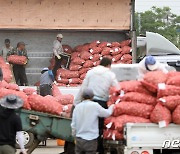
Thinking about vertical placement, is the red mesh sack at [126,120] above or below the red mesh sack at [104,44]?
below

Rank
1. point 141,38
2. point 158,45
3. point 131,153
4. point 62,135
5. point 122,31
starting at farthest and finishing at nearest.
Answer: point 122,31 → point 141,38 → point 158,45 → point 62,135 → point 131,153

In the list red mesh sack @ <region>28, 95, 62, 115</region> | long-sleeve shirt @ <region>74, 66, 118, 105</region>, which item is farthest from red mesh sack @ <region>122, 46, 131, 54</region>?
long-sleeve shirt @ <region>74, 66, 118, 105</region>

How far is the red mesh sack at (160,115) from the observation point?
11094 millimetres

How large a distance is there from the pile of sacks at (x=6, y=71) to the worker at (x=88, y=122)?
31.6ft

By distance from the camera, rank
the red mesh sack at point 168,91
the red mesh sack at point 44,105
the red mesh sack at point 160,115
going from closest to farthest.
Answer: the red mesh sack at point 160,115 < the red mesh sack at point 168,91 < the red mesh sack at point 44,105

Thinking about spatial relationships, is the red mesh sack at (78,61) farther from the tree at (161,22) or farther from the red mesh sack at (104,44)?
the tree at (161,22)

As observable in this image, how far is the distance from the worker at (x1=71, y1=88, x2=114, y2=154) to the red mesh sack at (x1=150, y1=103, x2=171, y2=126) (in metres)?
0.82

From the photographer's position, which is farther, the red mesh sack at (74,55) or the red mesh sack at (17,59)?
the red mesh sack at (74,55)

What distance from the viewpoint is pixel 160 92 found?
11.4 meters

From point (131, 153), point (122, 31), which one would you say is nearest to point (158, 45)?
point (122, 31)

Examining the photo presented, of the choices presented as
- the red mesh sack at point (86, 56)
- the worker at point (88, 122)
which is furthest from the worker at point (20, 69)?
the worker at point (88, 122)

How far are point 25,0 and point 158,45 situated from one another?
5124mm

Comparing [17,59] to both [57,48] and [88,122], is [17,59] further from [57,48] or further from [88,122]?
[88,122]

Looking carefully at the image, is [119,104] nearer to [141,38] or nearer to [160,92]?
[160,92]
